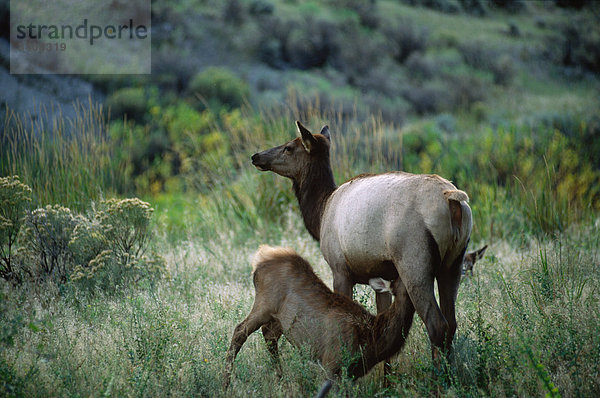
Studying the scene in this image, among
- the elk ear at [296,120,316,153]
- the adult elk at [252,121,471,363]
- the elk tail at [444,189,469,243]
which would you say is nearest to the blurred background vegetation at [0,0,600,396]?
the adult elk at [252,121,471,363]

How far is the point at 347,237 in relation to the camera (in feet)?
15.5

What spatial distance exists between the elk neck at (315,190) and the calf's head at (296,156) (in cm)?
6

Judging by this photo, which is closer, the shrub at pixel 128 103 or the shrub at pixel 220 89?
the shrub at pixel 128 103

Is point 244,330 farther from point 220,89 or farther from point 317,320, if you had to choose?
point 220,89

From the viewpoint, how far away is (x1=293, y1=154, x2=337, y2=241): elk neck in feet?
19.2

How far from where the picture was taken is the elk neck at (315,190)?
586 cm

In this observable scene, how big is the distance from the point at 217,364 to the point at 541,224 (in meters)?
5.92

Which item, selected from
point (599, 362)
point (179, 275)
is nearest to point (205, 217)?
point (179, 275)

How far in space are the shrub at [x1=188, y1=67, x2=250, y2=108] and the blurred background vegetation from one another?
0.23 feet

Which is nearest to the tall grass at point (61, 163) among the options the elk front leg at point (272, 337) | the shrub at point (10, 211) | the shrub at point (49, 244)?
the shrub at point (10, 211)

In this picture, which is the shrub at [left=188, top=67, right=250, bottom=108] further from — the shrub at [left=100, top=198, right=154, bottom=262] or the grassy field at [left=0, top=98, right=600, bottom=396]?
the shrub at [left=100, top=198, right=154, bottom=262]

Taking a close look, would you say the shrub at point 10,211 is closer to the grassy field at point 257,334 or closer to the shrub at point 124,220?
the grassy field at point 257,334

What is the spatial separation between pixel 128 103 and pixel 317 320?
16098 mm

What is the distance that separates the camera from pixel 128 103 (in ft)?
61.8
